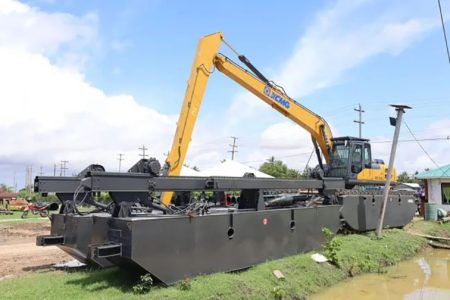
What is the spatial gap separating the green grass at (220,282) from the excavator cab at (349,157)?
4.71 metres

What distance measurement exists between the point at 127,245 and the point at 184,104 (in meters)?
5.67

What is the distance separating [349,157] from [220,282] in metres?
9.18

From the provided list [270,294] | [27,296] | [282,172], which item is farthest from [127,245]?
[282,172]

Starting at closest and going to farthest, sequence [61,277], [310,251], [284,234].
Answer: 1. [61,277]
2. [284,234]
3. [310,251]

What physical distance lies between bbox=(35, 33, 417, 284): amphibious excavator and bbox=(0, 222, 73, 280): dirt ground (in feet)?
4.71

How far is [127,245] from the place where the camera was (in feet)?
20.6

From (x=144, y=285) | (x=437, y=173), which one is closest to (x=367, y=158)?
(x=437, y=173)

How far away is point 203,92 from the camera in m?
11.6

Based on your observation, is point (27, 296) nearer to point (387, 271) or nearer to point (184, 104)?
point (184, 104)

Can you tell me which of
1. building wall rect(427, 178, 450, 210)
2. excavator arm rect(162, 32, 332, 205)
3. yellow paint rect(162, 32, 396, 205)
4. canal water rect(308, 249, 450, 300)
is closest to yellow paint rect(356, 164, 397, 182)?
yellow paint rect(162, 32, 396, 205)

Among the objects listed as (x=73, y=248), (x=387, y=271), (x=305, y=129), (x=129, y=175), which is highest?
(x=305, y=129)

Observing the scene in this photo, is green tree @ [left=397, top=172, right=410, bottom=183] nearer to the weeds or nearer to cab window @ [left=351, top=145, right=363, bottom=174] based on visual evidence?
cab window @ [left=351, top=145, right=363, bottom=174]

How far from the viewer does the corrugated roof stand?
69.5ft

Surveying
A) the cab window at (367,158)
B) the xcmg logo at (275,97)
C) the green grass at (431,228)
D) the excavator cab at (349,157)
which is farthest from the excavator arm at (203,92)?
the green grass at (431,228)
